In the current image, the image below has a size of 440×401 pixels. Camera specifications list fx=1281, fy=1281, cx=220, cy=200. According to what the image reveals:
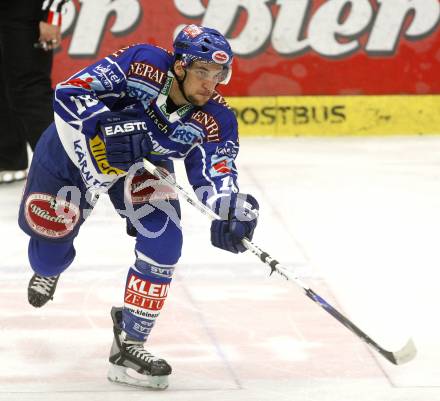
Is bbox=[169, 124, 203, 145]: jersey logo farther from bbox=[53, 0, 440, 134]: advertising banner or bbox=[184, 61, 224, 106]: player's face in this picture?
bbox=[53, 0, 440, 134]: advertising banner

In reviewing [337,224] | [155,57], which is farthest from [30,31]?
[155,57]

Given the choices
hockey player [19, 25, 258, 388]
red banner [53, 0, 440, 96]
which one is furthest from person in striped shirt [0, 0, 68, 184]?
hockey player [19, 25, 258, 388]

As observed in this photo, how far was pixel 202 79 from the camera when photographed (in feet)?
13.7

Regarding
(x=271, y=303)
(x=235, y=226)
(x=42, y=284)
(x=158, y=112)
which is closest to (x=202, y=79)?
(x=158, y=112)

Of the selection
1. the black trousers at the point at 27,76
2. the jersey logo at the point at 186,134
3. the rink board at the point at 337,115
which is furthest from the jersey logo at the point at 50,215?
the rink board at the point at 337,115

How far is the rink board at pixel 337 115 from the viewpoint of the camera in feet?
28.3

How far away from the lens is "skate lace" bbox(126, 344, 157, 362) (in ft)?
14.2

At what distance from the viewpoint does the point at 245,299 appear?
5.26m

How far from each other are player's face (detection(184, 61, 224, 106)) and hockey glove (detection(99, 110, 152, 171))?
198 mm

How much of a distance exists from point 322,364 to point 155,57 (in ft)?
3.97

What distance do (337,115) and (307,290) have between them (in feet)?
15.6

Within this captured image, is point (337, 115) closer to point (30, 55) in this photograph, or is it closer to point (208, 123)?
point (30, 55)

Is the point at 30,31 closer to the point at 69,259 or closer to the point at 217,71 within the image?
the point at 69,259

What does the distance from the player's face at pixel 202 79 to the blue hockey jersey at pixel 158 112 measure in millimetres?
115
